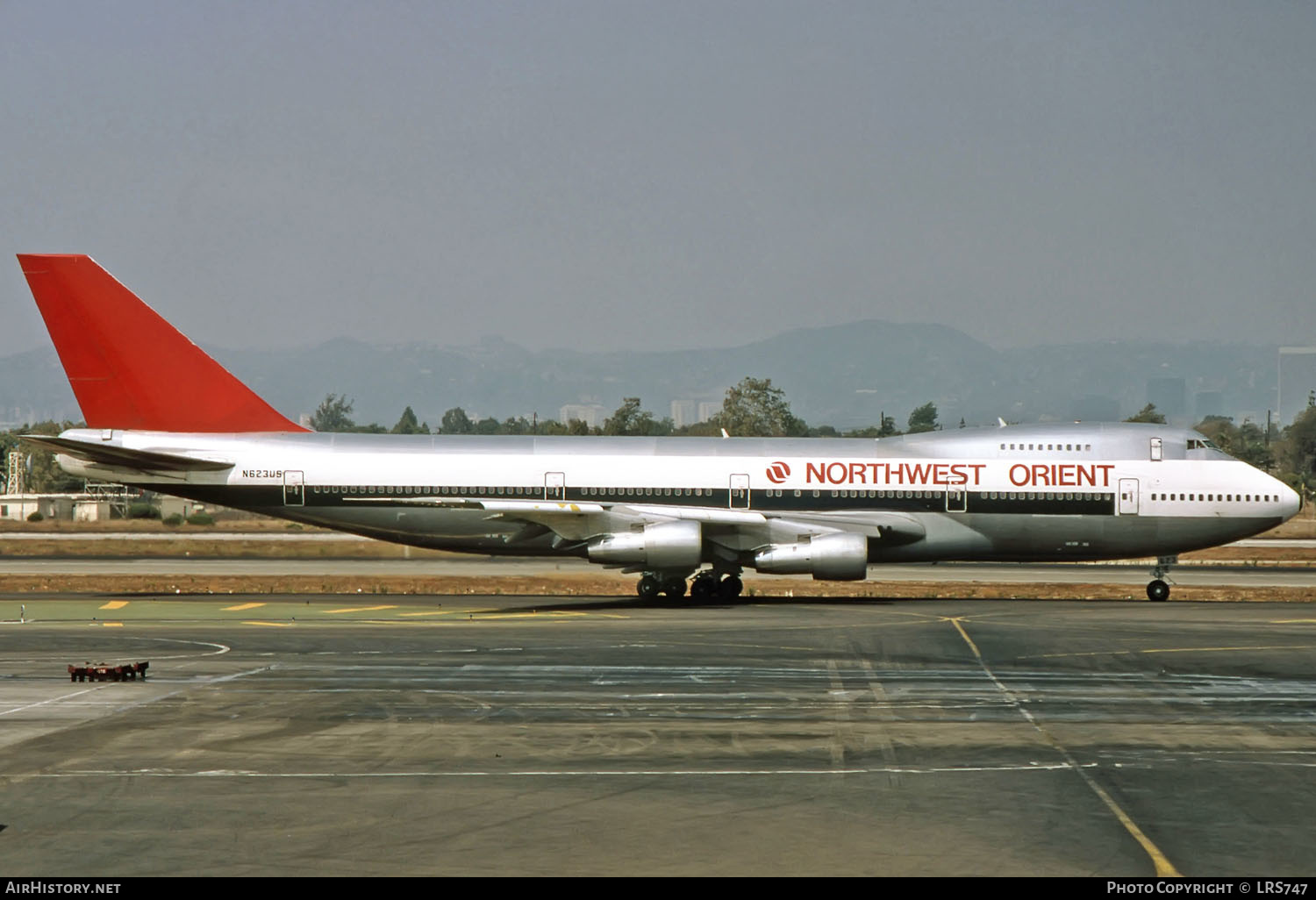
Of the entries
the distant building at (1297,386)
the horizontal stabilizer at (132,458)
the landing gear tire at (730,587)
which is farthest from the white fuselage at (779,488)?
the distant building at (1297,386)

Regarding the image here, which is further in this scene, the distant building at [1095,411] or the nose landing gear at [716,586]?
the distant building at [1095,411]

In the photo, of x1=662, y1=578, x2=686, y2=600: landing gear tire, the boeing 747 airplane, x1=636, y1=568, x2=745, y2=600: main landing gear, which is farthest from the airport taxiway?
the boeing 747 airplane

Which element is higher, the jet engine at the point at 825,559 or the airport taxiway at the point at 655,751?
the jet engine at the point at 825,559

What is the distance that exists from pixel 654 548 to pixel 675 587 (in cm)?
255

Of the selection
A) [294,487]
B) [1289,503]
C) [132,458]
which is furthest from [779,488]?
[132,458]

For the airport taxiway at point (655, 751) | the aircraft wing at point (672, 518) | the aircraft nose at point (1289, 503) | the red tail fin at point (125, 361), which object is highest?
the red tail fin at point (125, 361)

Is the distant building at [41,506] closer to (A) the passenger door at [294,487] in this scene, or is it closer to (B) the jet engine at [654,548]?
(A) the passenger door at [294,487]

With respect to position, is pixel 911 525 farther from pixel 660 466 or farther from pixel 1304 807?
pixel 1304 807

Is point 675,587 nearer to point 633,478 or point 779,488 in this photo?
point 633,478

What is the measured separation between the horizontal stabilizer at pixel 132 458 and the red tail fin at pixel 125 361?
1.29 metres

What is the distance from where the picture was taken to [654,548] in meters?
35.8

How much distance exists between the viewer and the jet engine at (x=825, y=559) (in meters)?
36.0

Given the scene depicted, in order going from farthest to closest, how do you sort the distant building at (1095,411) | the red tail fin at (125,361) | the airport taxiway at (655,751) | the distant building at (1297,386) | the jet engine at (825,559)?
the distant building at (1297,386)
the distant building at (1095,411)
the red tail fin at (125,361)
the jet engine at (825,559)
the airport taxiway at (655,751)

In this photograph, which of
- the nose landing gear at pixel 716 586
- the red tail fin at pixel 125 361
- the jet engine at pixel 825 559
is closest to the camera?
the jet engine at pixel 825 559
